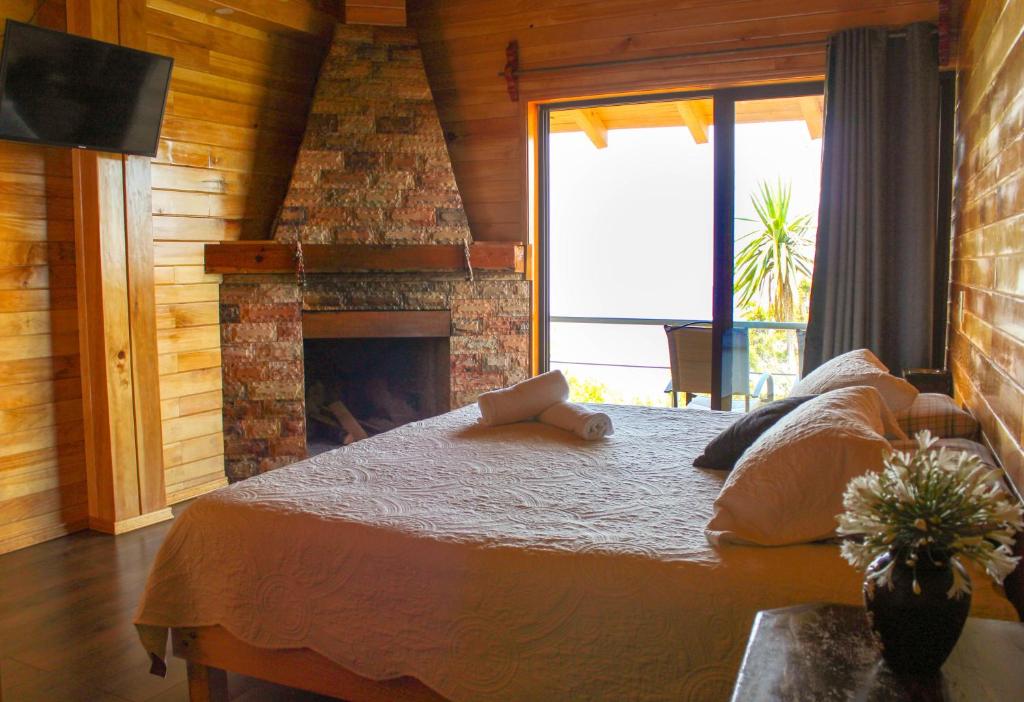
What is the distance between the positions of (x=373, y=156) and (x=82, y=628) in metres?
2.80

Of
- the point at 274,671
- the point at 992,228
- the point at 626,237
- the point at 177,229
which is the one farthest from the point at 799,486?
the point at 626,237

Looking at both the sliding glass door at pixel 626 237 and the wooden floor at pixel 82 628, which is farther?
the sliding glass door at pixel 626 237

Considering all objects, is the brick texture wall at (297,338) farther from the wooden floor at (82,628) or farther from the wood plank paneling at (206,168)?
the wooden floor at (82,628)

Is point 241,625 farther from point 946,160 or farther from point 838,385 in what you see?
point 946,160

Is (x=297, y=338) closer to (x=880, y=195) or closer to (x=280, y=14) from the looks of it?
(x=280, y=14)

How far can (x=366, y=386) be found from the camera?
5.12 metres

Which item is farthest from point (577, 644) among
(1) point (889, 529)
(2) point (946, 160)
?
(2) point (946, 160)

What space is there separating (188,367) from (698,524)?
320cm

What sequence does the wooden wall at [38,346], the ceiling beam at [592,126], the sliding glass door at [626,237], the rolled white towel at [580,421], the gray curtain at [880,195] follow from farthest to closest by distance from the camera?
the ceiling beam at [592,126], the sliding glass door at [626,237], the gray curtain at [880,195], the wooden wall at [38,346], the rolled white towel at [580,421]

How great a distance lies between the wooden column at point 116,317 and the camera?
362 centimetres

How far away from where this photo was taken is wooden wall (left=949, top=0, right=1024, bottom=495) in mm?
1814

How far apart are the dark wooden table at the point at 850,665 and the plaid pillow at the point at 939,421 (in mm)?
1176

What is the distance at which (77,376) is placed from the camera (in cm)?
377

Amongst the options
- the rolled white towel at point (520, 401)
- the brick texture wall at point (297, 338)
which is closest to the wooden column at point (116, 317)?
the brick texture wall at point (297, 338)
